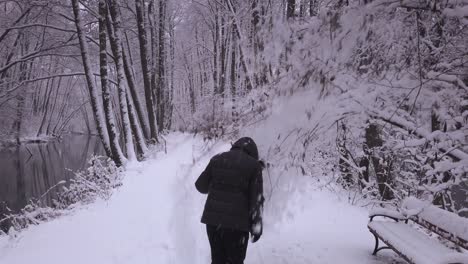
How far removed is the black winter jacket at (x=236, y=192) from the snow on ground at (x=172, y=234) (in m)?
1.11

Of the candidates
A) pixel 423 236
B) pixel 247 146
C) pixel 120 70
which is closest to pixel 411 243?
pixel 423 236

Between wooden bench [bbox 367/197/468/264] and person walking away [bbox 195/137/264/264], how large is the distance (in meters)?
1.70

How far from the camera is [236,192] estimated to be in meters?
3.22

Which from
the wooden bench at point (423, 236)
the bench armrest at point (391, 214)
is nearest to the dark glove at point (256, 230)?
the wooden bench at point (423, 236)

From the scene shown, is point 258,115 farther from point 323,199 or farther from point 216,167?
point 323,199

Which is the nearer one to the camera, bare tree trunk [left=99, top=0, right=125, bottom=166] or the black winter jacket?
the black winter jacket

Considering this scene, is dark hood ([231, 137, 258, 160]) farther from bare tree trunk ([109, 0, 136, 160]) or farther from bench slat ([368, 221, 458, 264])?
bare tree trunk ([109, 0, 136, 160])

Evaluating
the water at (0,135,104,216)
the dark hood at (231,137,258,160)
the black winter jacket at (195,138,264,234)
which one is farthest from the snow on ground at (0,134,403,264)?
the water at (0,135,104,216)

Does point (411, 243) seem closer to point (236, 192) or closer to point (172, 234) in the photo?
point (236, 192)

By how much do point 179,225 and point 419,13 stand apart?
186 inches

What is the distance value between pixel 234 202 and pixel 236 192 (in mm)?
97

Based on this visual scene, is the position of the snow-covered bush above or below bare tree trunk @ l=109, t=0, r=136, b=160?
below

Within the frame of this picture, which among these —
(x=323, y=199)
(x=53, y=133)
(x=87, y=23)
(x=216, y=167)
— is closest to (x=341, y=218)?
(x=323, y=199)

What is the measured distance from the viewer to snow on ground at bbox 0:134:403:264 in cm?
464
